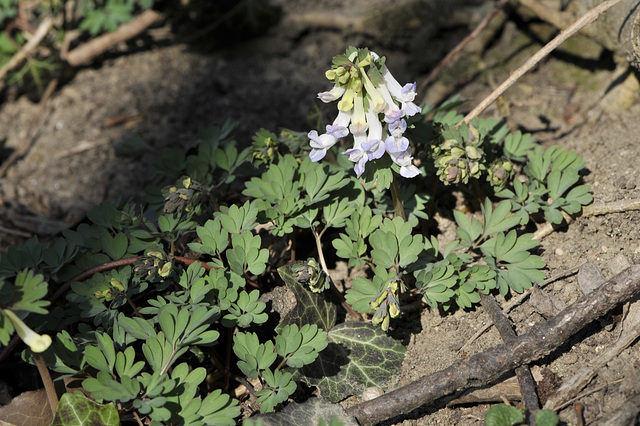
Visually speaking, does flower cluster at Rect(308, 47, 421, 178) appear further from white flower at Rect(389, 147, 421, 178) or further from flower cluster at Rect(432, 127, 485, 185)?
flower cluster at Rect(432, 127, 485, 185)

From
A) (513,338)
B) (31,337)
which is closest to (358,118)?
(513,338)

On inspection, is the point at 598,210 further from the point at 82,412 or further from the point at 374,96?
the point at 82,412

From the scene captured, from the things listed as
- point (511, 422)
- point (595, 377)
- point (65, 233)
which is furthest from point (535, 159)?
point (65, 233)

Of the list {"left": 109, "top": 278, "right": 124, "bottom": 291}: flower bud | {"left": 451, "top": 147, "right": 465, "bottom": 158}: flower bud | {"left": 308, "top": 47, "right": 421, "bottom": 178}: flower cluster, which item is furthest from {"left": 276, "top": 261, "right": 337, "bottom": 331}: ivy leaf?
{"left": 451, "top": 147, "right": 465, "bottom": 158}: flower bud

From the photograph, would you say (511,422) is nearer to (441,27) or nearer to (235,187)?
(235,187)

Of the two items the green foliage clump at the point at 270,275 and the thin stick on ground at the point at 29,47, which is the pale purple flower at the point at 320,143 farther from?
the thin stick on ground at the point at 29,47

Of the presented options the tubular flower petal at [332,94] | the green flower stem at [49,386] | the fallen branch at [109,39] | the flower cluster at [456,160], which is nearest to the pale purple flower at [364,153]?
the tubular flower petal at [332,94]
